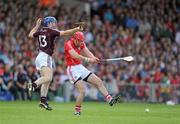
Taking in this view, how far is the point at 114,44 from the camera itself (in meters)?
33.5

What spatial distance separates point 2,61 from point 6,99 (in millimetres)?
1612

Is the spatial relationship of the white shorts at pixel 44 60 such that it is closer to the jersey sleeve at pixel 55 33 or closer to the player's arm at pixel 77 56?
the jersey sleeve at pixel 55 33

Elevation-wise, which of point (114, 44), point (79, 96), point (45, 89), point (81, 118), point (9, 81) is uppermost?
point (114, 44)

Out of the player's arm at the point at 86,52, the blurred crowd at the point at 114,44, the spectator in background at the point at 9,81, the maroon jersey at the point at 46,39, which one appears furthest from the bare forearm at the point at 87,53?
the spectator in background at the point at 9,81

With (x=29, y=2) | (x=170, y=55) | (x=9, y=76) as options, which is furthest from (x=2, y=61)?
(x=170, y=55)

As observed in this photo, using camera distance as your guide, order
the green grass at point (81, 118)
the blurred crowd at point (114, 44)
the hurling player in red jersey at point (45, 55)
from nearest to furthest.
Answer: the green grass at point (81, 118), the hurling player in red jersey at point (45, 55), the blurred crowd at point (114, 44)

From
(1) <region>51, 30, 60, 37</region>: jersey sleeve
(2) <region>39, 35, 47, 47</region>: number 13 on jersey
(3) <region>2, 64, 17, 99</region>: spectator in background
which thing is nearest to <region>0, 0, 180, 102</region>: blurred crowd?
(3) <region>2, 64, 17, 99</region>: spectator in background

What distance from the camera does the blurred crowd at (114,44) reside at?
29703 mm

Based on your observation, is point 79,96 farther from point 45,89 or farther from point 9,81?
point 9,81

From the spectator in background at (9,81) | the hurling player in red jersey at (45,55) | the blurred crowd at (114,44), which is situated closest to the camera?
the hurling player in red jersey at (45,55)

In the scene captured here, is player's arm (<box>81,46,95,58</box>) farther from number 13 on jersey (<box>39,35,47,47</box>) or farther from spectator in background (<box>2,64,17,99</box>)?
spectator in background (<box>2,64,17,99</box>)

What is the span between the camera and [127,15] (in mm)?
35750

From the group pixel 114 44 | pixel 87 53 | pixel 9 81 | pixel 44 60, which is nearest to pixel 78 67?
pixel 87 53

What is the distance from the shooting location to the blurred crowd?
29.7m
